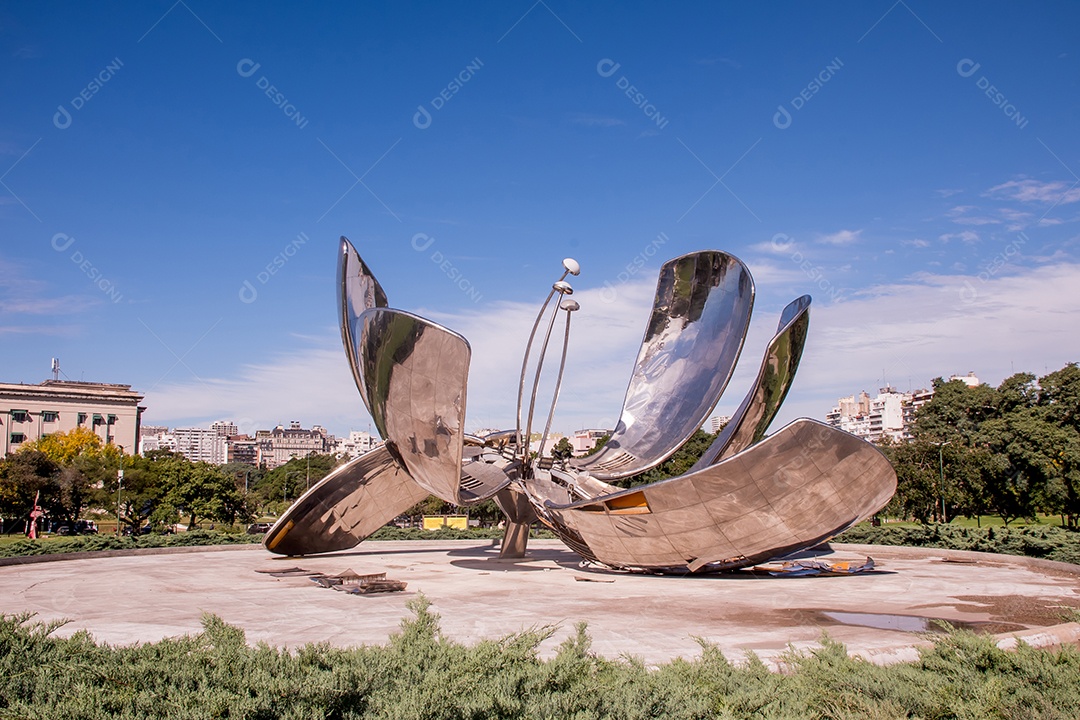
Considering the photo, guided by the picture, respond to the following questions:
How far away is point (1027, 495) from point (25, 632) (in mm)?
40177

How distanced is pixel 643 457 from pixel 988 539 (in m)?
9.14

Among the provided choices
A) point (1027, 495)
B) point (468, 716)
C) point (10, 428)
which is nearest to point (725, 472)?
point (468, 716)

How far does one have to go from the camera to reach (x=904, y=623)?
9586 millimetres

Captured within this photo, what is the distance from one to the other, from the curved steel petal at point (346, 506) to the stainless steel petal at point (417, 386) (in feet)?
12.3

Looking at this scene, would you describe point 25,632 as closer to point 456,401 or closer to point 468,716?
point 468,716

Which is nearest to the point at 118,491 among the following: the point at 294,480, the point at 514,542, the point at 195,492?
the point at 195,492

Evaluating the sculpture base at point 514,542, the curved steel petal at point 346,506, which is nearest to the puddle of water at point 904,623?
the sculpture base at point 514,542

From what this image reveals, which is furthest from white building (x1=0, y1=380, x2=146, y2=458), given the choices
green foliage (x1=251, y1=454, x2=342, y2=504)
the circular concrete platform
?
the circular concrete platform

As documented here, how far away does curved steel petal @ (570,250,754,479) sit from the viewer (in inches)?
649

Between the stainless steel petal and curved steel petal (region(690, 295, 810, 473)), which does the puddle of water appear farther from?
the stainless steel petal

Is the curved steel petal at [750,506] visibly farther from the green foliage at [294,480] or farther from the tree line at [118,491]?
the green foliage at [294,480]

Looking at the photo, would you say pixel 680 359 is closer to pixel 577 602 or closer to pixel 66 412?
pixel 577 602

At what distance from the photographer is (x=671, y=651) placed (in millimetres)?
8000

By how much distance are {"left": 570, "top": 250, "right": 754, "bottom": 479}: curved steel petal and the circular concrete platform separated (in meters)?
2.66
